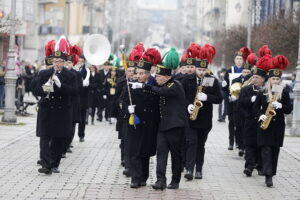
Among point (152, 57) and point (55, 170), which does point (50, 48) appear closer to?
point (55, 170)

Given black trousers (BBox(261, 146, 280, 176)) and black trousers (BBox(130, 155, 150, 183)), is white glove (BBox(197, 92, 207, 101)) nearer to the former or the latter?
black trousers (BBox(261, 146, 280, 176))

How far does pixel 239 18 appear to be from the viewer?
255ft

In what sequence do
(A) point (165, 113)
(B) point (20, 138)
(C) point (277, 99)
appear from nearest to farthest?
(A) point (165, 113), (C) point (277, 99), (B) point (20, 138)

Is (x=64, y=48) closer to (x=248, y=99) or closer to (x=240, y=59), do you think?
(x=248, y=99)

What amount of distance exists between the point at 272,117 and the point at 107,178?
8.48ft

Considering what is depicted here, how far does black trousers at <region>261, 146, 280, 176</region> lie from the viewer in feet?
47.3

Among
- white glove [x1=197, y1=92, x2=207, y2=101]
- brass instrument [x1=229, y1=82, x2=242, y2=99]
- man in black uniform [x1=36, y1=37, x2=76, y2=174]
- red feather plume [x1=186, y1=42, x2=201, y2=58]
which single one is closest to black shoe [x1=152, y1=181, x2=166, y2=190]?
white glove [x1=197, y1=92, x2=207, y2=101]

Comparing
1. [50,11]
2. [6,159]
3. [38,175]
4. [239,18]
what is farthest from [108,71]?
[239,18]

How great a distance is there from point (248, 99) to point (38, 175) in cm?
354

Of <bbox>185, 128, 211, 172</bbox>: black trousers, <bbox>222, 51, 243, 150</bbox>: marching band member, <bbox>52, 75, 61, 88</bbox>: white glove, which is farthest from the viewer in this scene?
<bbox>222, 51, 243, 150</bbox>: marching band member

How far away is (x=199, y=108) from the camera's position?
49.5 ft

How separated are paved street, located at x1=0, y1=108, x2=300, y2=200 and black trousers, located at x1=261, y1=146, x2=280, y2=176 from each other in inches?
10.1

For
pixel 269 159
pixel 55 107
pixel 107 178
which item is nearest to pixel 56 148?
pixel 55 107

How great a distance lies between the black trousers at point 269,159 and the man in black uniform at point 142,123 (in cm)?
181
